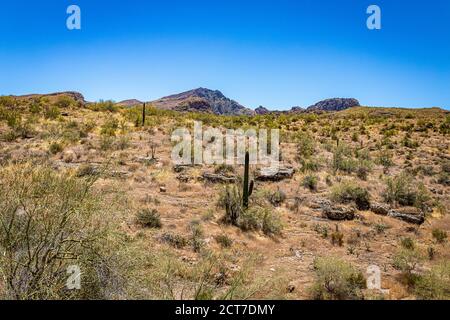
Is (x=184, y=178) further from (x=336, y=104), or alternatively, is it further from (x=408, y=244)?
(x=336, y=104)

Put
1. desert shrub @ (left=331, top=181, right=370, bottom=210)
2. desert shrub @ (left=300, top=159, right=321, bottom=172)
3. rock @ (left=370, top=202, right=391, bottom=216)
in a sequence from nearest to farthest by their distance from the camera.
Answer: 1. rock @ (left=370, top=202, right=391, bottom=216)
2. desert shrub @ (left=331, top=181, right=370, bottom=210)
3. desert shrub @ (left=300, top=159, right=321, bottom=172)

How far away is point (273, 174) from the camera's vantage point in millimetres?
15305

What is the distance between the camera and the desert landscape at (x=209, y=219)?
5102mm

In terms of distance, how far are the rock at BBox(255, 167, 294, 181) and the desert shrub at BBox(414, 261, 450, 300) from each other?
8.62 metres

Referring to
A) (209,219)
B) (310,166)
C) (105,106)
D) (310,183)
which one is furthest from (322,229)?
(105,106)

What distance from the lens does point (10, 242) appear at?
15.8 feet

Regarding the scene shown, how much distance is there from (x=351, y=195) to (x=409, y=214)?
80.8 inches

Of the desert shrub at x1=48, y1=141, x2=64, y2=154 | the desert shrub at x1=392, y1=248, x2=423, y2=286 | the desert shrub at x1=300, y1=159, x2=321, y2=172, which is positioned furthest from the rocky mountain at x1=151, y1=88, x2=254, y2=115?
the desert shrub at x1=392, y1=248, x2=423, y2=286

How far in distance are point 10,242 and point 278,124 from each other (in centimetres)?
2821

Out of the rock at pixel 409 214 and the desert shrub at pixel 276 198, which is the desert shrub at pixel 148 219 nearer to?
the desert shrub at pixel 276 198

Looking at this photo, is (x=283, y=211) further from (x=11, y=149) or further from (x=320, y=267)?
(x=11, y=149)

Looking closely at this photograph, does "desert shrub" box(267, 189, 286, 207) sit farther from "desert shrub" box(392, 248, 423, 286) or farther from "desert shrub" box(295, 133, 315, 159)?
"desert shrub" box(295, 133, 315, 159)

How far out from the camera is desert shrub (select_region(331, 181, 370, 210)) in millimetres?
12805

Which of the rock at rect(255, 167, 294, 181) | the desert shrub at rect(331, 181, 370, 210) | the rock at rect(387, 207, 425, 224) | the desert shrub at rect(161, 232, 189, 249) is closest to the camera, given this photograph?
the desert shrub at rect(161, 232, 189, 249)
